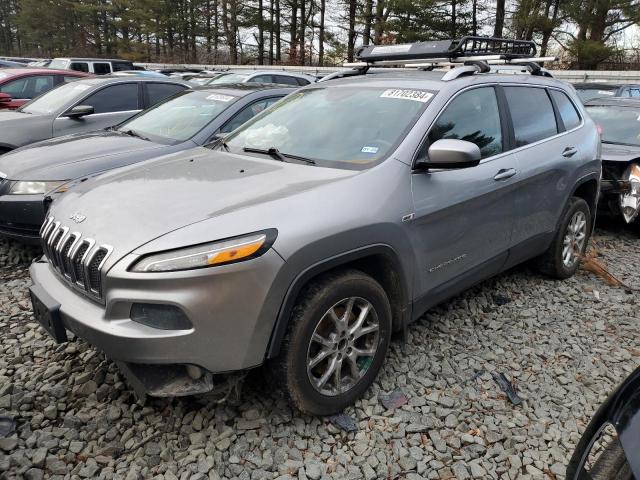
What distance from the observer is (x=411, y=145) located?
288 centimetres

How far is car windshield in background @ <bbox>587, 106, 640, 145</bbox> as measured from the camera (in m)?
6.35

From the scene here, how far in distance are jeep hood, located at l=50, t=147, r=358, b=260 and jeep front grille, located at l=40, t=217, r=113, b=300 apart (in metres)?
0.05

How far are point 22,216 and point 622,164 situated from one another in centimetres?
592

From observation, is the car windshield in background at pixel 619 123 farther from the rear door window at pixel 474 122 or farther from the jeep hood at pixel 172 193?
the jeep hood at pixel 172 193

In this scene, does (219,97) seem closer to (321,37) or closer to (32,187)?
(32,187)

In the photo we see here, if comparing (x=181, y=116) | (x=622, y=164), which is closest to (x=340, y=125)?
(x=181, y=116)

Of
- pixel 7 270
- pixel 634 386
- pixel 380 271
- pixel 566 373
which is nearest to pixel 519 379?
pixel 566 373

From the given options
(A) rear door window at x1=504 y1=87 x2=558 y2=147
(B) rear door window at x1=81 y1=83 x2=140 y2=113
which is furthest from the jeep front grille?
(B) rear door window at x1=81 y1=83 x2=140 y2=113

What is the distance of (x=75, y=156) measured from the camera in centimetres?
465

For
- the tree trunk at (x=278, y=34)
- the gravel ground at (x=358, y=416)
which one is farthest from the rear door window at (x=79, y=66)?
the tree trunk at (x=278, y=34)

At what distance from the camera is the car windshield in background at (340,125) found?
9.76ft

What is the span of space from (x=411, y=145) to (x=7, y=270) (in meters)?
3.58

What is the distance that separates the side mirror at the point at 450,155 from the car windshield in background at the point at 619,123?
4527 mm

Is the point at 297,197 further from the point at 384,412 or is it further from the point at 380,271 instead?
the point at 384,412
